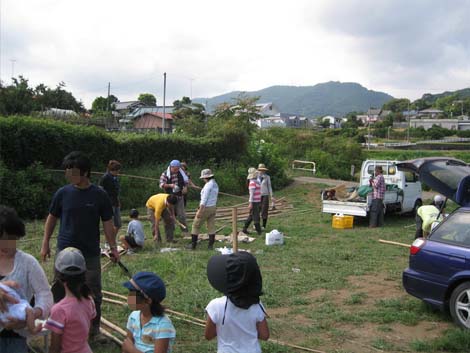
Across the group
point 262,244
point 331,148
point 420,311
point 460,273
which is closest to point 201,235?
point 262,244

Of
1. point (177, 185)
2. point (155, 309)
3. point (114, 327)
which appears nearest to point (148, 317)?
point (155, 309)

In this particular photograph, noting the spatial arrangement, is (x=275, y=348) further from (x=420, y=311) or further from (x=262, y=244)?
(x=262, y=244)

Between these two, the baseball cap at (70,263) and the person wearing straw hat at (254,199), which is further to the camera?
the person wearing straw hat at (254,199)

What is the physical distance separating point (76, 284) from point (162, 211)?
721cm

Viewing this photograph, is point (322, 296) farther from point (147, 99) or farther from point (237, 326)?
point (147, 99)

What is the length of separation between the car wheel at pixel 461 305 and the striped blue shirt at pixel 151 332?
13.4 feet

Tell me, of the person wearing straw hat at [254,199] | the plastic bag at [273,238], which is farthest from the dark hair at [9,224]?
the person wearing straw hat at [254,199]

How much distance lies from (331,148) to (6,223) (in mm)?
33151

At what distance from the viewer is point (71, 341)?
3264 mm

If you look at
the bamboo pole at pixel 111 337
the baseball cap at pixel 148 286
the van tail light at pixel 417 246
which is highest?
the baseball cap at pixel 148 286

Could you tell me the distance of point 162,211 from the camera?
1059 centimetres

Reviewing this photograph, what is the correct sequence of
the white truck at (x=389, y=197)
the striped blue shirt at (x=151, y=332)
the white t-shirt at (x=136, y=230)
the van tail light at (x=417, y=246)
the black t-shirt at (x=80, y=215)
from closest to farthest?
the striped blue shirt at (x=151, y=332), the black t-shirt at (x=80, y=215), the van tail light at (x=417, y=246), the white t-shirt at (x=136, y=230), the white truck at (x=389, y=197)

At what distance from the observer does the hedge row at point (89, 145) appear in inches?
582

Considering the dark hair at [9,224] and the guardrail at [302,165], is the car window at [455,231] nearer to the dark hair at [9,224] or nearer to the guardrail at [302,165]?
the dark hair at [9,224]
